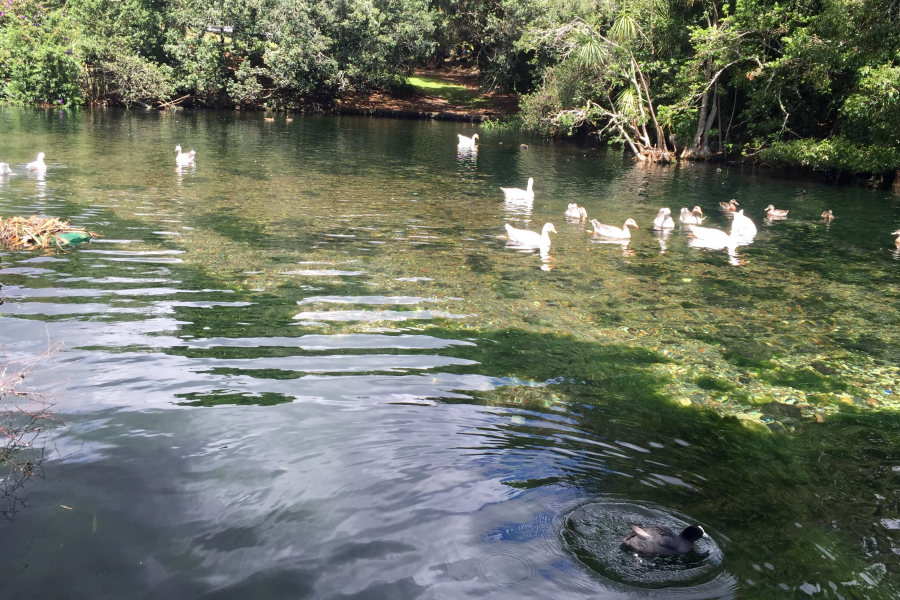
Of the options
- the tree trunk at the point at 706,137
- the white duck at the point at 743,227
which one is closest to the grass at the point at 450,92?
the tree trunk at the point at 706,137

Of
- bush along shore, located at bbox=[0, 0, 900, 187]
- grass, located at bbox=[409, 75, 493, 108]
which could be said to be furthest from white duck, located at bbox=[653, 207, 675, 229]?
grass, located at bbox=[409, 75, 493, 108]

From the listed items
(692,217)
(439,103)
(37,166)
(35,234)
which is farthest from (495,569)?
(439,103)

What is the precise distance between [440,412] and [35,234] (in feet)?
33.5

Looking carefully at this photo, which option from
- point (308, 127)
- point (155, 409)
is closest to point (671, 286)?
point (155, 409)

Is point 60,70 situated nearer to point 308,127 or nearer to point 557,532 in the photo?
point 308,127

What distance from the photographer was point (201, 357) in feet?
27.6

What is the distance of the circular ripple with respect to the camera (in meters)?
5.03

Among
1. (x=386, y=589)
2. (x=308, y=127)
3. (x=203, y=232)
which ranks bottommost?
(x=386, y=589)

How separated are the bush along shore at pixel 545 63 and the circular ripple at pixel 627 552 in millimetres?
23390

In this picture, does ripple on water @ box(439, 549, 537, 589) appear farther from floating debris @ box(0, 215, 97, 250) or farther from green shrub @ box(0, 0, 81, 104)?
green shrub @ box(0, 0, 81, 104)

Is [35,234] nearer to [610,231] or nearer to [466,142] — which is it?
[610,231]

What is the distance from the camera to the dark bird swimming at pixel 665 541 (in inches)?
202

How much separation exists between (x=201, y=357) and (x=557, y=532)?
514 cm

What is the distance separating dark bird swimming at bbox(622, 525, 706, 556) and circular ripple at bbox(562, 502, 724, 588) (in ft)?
0.18
